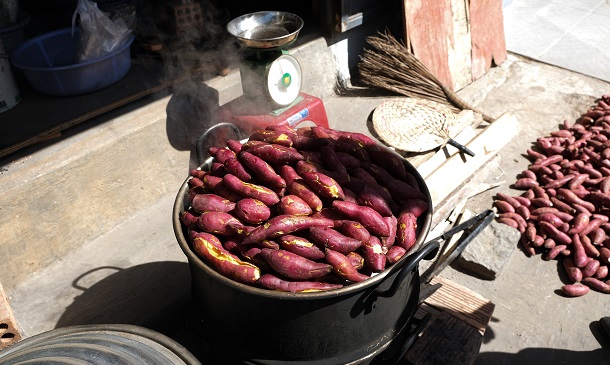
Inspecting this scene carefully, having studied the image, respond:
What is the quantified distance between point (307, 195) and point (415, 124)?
2.91m

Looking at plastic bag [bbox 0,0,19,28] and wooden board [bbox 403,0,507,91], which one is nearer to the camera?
plastic bag [bbox 0,0,19,28]

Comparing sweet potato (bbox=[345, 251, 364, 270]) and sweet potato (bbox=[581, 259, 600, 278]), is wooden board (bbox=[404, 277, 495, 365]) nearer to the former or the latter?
sweet potato (bbox=[345, 251, 364, 270])

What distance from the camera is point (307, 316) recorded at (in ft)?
6.32

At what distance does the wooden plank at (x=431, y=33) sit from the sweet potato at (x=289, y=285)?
408 centimetres

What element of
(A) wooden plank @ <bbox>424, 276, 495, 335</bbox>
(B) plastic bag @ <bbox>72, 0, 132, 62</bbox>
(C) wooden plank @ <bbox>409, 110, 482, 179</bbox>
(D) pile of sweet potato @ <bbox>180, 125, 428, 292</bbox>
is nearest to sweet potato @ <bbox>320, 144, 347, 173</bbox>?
(D) pile of sweet potato @ <bbox>180, 125, 428, 292</bbox>

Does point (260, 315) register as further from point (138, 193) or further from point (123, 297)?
point (138, 193)

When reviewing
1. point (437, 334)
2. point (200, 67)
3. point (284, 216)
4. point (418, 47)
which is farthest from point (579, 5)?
point (284, 216)

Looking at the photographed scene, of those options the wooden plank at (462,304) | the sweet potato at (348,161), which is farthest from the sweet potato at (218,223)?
the wooden plank at (462,304)

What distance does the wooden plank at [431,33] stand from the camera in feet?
17.3

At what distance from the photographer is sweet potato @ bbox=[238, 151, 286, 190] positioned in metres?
2.13

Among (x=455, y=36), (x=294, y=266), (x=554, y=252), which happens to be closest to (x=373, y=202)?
(x=294, y=266)

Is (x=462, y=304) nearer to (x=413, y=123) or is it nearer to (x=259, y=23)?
(x=413, y=123)

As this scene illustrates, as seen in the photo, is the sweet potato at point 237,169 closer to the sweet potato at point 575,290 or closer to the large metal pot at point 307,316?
the large metal pot at point 307,316

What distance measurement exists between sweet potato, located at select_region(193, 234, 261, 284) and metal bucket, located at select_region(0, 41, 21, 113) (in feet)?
9.19
